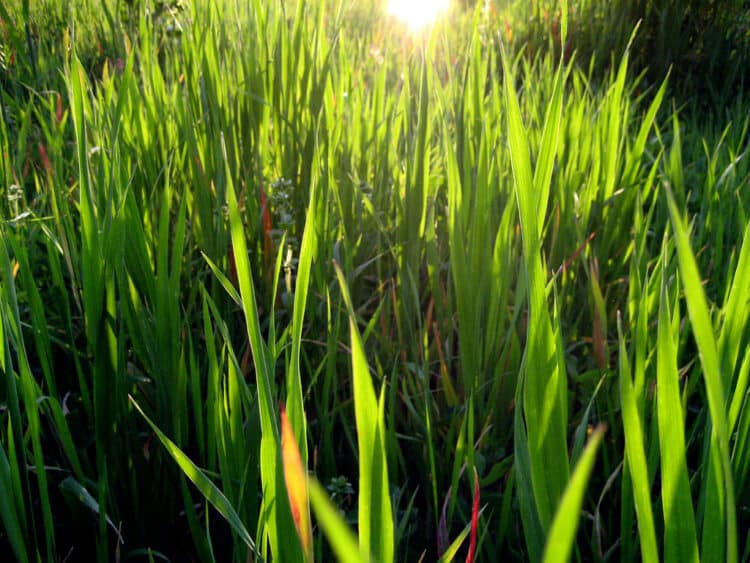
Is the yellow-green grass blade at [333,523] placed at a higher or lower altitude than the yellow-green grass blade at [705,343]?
lower

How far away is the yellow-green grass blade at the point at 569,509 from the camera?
0.17 meters

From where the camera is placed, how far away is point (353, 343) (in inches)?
11.3

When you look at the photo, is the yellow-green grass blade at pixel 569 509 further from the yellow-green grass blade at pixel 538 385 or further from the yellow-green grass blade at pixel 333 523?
the yellow-green grass blade at pixel 538 385

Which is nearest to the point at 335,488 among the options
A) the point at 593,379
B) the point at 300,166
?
the point at 593,379

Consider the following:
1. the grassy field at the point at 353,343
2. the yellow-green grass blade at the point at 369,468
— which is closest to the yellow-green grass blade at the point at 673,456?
the grassy field at the point at 353,343

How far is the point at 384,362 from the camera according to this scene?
878 mm

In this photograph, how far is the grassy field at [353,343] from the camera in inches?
15.1

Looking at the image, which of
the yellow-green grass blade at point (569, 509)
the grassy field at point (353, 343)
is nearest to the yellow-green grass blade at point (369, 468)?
the grassy field at point (353, 343)

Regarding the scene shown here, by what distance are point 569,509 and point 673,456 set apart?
0.60 feet

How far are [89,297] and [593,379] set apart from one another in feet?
1.87

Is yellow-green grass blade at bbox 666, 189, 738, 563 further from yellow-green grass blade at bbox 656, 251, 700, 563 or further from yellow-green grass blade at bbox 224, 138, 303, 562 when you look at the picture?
yellow-green grass blade at bbox 224, 138, 303, 562

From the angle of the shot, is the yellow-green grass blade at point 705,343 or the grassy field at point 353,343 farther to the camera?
the grassy field at point 353,343

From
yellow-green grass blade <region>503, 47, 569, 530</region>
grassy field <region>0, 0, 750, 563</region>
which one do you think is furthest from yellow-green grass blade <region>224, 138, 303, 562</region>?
yellow-green grass blade <region>503, 47, 569, 530</region>

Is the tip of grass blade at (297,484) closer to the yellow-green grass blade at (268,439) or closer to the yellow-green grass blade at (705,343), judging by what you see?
the yellow-green grass blade at (268,439)
